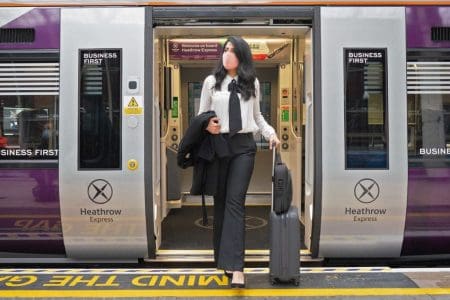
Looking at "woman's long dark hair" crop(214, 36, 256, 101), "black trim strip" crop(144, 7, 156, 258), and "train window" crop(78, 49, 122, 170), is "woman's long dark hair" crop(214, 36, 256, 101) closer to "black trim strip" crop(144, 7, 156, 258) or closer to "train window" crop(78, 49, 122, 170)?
"black trim strip" crop(144, 7, 156, 258)

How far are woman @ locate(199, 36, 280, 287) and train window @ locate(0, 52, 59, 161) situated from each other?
1442 millimetres

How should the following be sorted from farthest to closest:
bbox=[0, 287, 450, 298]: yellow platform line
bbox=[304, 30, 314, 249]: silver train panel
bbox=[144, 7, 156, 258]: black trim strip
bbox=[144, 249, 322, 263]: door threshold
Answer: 1. bbox=[144, 249, 322, 263]: door threshold
2. bbox=[304, 30, 314, 249]: silver train panel
3. bbox=[144, 7, 156, 258]: black trim strip
4. bbox=[0, 287, 450, 298]: yellow platform line

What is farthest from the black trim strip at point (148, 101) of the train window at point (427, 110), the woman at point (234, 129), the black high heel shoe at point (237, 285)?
the train window at point (427, 110)

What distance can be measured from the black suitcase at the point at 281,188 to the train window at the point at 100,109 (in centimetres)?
142

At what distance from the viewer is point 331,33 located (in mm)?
4359

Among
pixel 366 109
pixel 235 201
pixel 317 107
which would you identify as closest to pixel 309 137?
pixel 317 107

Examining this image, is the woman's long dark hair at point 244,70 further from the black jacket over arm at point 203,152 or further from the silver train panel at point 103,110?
the silver train panel at point 103,110

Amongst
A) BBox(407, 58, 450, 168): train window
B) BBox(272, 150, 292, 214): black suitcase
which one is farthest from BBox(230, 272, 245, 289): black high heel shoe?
BBox(407, 58, 450, 168): train window

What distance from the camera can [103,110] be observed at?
440 centimetres

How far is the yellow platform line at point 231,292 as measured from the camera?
3.53 m

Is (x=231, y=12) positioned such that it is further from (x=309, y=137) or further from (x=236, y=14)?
(x=309, y=137)

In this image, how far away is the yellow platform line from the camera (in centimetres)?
353

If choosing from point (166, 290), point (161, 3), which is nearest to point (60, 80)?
point (161, 3)

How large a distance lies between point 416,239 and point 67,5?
3402 mm
